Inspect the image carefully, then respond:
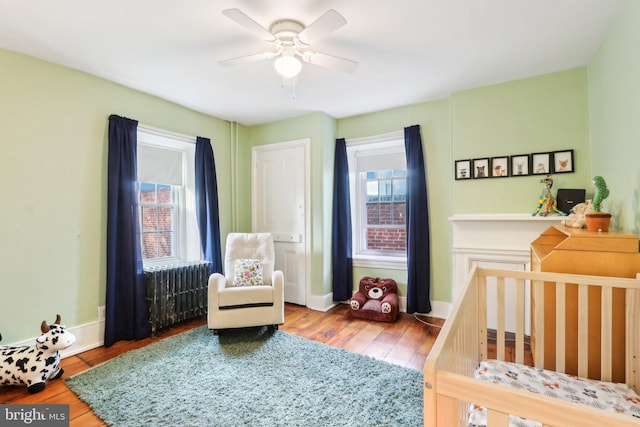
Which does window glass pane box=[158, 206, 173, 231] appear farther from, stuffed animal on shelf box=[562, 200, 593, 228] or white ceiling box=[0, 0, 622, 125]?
stuffed animal on shelf box=[562, 200, 593, 228]

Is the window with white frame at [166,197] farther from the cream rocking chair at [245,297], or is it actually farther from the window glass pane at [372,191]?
the window glass pane at [372,191]

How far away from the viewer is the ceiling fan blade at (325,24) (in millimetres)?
1497

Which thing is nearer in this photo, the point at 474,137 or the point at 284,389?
the point at 284,389

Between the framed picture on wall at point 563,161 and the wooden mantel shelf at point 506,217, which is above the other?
the framed picture on wall at point 563,161

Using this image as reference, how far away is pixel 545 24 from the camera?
6.16 feet

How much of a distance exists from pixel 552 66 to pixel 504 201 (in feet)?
3.83

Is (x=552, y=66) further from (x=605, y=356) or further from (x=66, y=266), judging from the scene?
(x=66, y=266)

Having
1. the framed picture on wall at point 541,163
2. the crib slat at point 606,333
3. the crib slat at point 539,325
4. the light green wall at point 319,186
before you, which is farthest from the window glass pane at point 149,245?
the framed picture on wall at point 541,163

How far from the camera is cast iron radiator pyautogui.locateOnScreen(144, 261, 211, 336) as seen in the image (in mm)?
2789

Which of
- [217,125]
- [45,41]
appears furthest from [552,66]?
[45,41]

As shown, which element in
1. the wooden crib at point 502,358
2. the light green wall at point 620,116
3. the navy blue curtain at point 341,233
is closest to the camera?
the wooden crib at point 502,358

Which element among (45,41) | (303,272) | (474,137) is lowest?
(303,272)

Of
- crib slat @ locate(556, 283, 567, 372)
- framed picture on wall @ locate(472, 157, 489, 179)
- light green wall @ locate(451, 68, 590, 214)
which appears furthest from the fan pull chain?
crib slat @ locate(556, 283, 567, 372)

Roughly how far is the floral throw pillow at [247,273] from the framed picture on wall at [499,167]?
8.11 ft
